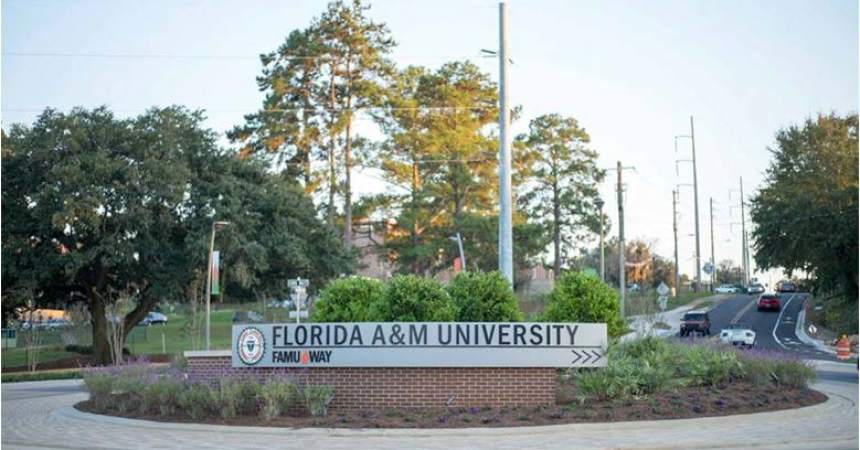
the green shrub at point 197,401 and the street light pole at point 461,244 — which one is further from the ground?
the street light pole at point 461,244

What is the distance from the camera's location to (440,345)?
19.8m

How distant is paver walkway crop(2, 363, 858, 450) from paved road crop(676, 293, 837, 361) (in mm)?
28391

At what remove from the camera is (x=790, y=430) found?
1758 cm

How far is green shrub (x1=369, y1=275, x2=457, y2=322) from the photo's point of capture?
2141 cm

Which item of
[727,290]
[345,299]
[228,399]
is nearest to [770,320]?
[727,290]

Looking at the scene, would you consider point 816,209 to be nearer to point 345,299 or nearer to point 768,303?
point 768,303

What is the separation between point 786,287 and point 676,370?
91.8 metres

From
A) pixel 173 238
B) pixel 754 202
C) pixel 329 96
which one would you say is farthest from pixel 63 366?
pixel 754 202

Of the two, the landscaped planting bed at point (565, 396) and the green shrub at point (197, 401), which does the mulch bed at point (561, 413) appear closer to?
the landscaped planting bed at point (565, 396)

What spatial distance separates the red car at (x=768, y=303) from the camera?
265 feet

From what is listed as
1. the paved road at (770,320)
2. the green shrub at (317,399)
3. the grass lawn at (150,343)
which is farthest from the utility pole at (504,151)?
the grass lawn at (150,343)

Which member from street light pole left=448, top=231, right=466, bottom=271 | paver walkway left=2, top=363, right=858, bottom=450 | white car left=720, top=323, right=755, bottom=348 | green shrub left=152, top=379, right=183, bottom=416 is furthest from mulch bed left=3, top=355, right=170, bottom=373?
paver walkway left=2, top=363, right=858, bottom=450

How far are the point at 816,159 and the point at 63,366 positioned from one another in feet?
144

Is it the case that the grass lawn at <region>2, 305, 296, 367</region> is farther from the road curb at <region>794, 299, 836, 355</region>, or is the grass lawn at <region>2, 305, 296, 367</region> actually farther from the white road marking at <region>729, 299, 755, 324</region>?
the white road marking at <region>729, 299, 755, 324</region>
